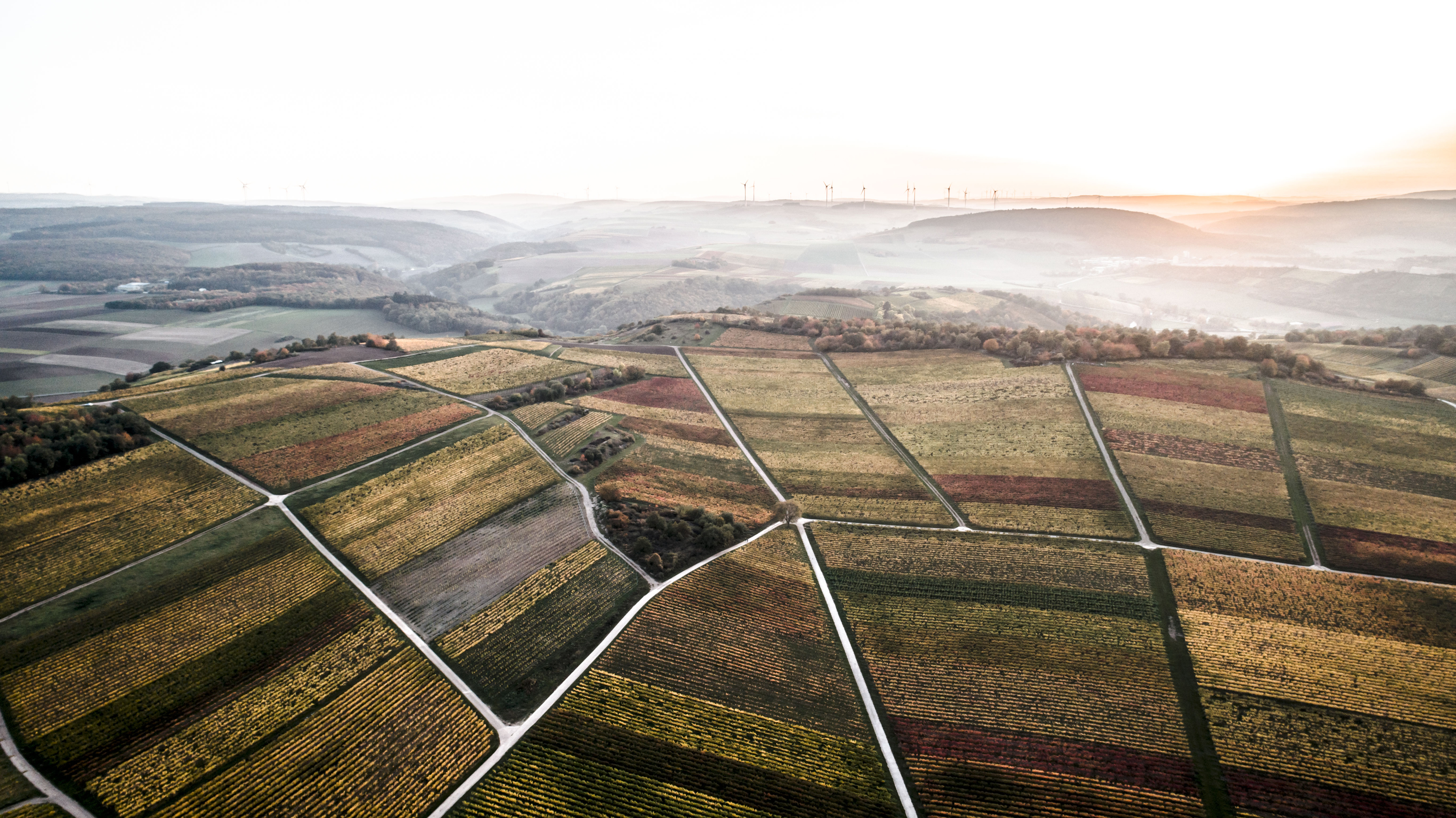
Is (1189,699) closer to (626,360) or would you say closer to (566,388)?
(566,388)

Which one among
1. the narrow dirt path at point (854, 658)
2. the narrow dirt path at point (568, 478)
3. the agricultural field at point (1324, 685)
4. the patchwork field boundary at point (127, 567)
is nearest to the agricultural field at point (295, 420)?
the narrow dirt path at point (568, 478)

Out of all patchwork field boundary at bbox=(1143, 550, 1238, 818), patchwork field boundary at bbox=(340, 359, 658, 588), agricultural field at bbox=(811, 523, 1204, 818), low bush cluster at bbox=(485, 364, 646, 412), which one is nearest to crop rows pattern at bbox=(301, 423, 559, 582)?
patchwork field boundary at bbox=(340, 359, 658, 588)

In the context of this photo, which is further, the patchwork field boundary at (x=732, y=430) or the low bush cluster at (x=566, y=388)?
the low bush cluster at (x=566, y=388)

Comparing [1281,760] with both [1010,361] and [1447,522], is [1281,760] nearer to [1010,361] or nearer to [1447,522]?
[1447,522]

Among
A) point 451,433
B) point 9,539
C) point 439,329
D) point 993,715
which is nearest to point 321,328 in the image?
point 439,329

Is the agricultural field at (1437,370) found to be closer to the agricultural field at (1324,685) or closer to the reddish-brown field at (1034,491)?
the reddish-brown field at (1034,491)

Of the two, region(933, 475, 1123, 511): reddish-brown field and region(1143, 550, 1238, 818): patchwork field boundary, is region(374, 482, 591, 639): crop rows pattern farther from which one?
region(1143, 550, 1238, 818): patchwork field boundary

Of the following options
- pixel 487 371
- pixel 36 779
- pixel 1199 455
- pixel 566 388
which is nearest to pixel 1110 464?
pixel 1199 455
